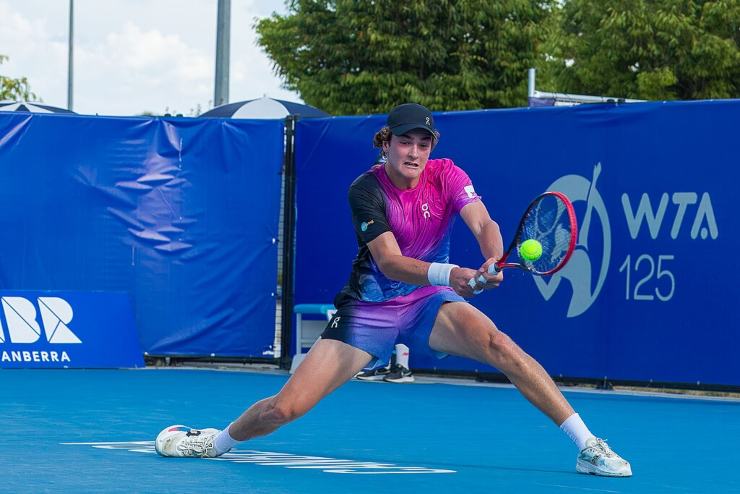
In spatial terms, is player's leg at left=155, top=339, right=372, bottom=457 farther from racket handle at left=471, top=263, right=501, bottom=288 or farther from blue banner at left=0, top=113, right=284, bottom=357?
blue banner at left=0, top=113, right=284, bottom=357

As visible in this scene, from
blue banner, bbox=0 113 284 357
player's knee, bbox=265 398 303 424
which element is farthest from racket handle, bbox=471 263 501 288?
blue banner, bbox=0 113 284 357

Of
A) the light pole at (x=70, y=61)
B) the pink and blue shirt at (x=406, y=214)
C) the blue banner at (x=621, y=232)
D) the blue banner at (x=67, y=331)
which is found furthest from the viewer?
the light pole at (x=70, y=61)

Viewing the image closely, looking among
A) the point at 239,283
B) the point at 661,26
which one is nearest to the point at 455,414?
the point at 239,283

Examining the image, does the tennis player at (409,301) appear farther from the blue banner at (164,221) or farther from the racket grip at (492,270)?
the blue banner at (164,221)

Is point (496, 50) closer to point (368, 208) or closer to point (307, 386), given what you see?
point (368, 208)

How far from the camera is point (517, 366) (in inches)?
250

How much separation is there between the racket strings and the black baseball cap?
0.65 m

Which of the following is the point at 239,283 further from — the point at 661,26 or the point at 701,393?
the point at 661,26

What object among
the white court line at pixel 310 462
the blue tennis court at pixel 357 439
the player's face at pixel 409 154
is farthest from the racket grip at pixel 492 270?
the white court line at pixel 310 462

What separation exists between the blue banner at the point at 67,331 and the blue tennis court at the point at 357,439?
417 millimetres

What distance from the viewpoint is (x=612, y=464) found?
Result: 6.51 meters

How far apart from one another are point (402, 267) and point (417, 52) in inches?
1180

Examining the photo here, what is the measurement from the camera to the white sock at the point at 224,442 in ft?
22.8

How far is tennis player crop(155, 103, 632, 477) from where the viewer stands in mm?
6402
